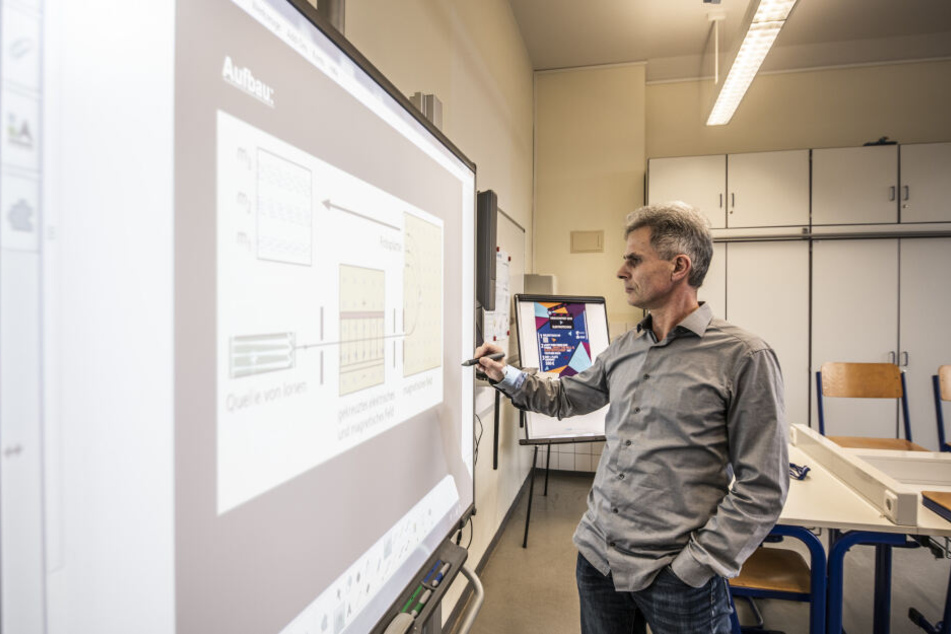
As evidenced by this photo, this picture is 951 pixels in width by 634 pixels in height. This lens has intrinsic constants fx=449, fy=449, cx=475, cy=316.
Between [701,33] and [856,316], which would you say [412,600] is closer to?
[856,316]

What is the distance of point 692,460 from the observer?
3.75 ft

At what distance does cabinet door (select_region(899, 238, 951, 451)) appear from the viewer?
317cm

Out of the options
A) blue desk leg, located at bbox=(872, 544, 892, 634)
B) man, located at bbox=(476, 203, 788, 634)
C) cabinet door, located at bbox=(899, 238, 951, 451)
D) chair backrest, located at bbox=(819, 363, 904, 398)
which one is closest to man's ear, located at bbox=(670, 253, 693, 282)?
man, located at bbox=(476, 203, 788, 634)

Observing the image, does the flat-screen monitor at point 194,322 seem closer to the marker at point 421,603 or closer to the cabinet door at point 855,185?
the marker at point 421,603

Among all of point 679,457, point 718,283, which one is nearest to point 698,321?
point 679,457

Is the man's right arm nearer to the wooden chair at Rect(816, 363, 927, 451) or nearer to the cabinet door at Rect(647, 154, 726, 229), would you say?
the wooden chair at Rect(816, 363, 927, 451)

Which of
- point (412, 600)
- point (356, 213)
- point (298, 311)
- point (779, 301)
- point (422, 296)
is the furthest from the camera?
point (779, 301)

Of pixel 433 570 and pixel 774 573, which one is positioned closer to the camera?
pixel 433 570

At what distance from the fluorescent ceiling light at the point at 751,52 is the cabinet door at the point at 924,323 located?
5.28 ft

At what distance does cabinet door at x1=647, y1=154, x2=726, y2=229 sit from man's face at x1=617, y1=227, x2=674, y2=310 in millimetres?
2488

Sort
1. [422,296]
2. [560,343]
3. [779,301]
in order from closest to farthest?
[422,296]
[560,343]
[779,301]

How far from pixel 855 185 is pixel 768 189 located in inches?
22.2

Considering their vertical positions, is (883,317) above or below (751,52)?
below

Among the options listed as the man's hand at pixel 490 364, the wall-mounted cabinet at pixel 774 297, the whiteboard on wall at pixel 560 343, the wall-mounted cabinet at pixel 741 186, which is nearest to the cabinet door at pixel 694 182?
the wall-mounted cabinet at pixel 741 186
